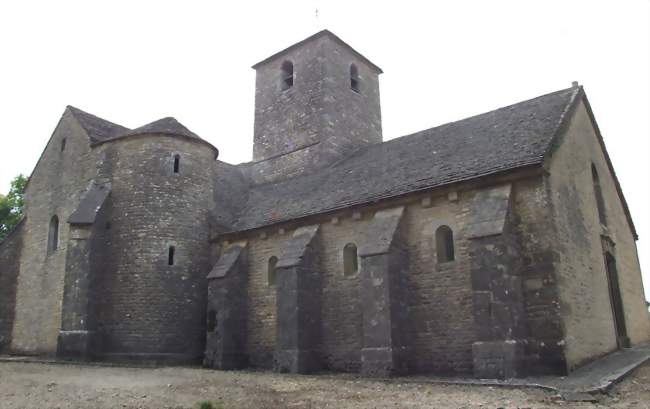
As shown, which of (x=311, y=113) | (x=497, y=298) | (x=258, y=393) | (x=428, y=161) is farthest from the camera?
(x=311, y=113)

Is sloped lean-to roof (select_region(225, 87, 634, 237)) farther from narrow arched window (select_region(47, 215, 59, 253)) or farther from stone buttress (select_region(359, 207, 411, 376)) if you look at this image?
narrow arched window (select_region(47, 215, 59, 253))

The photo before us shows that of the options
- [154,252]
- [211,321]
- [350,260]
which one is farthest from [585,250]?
[154,252]

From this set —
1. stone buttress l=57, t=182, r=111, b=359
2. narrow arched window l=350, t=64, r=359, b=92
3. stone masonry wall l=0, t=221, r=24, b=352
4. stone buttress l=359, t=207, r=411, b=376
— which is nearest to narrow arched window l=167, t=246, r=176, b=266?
stone buttress l=57, t=182, r=111, b=359

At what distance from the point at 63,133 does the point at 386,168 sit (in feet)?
44.2

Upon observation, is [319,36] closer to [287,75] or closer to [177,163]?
[287,75]

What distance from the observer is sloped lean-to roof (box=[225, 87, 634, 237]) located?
1638cm

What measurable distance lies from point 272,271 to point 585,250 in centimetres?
1031

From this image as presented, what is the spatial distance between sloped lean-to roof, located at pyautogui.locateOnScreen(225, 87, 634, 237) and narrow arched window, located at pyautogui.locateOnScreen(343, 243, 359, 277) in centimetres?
140

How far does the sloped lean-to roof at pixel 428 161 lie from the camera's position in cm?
1638

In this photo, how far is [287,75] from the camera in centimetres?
2852

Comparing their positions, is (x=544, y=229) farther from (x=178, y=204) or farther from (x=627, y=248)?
(x=178, y=204)

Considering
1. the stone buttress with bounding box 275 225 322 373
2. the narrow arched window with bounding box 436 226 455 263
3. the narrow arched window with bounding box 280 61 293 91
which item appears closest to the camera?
the narrow arched window with bounding box 436 226 455 263

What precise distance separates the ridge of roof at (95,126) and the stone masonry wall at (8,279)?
5.01 m

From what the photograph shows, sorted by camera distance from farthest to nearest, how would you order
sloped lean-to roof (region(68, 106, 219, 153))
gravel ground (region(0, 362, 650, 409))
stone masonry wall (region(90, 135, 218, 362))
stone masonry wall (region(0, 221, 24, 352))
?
1. stone masonry wall (region(0, 221, 24, 352))
2. sloped lean-to roof (region(68, 106, 219, 153))
3. stone masonry wall (region(90, 135, 218, 362))
4. gravel ground (region(0, 362, 650, 409))
